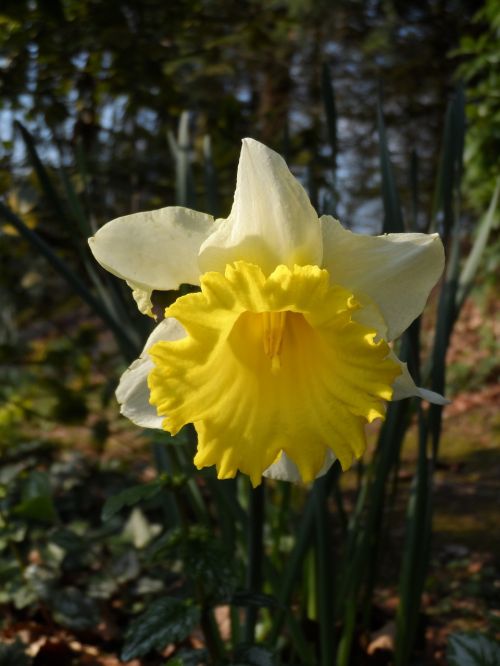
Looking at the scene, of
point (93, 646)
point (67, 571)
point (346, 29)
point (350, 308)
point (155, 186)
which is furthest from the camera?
point (346, 29)

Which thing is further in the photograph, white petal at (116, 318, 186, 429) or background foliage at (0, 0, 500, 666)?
background foliage at (0, 0, 500, 666)

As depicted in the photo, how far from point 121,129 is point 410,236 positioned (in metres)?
1.79

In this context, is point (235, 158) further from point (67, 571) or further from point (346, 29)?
point (346, 29)

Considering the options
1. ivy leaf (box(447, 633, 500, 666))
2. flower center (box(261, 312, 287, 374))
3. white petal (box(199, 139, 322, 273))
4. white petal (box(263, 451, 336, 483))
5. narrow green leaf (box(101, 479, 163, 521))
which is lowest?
ivy leaf (box(447, 633, 500, 666))

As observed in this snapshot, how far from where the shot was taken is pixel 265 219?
74 cm

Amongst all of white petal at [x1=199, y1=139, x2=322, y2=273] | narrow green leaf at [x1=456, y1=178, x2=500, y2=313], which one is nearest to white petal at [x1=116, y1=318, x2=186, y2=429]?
white petal at [x1=199, y1=139, x2=322, y2=273]

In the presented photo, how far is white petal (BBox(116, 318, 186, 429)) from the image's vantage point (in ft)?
2.63

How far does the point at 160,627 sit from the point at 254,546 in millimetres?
180

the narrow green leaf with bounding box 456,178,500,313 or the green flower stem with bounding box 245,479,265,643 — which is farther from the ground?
the narrow green leaf with bounding box 456,178,500,313

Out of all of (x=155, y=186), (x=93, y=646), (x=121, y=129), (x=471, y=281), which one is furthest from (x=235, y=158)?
(x=93, y=646)

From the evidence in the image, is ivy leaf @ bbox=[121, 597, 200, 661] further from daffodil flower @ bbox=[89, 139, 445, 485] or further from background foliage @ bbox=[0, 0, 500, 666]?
daffodil flower @ bbox=[89, 139, 445, 485]

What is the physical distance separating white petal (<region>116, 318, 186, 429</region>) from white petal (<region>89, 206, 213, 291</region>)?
2.8 inches

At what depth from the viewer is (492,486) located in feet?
8.39

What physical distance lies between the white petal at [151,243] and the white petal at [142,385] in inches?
2.8
